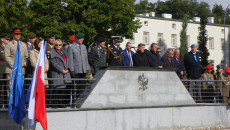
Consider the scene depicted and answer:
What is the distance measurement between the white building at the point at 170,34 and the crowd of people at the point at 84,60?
43694mm

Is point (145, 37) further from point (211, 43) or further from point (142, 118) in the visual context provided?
point (142, 118)

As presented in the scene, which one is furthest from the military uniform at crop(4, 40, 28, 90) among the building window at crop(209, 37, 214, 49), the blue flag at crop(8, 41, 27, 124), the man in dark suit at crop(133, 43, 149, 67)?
the building window at crop(209, 37, 214, 49)

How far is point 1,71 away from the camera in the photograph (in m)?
11.3

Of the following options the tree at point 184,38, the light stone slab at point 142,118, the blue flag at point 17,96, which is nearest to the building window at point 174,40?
the tree at point 184,38

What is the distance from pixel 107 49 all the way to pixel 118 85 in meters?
1.57

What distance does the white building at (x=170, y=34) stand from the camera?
6103 cm

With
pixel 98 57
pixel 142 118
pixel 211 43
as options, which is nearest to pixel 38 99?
pixel 142 118

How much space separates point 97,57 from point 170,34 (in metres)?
53.3

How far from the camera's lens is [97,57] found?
39.4 feet

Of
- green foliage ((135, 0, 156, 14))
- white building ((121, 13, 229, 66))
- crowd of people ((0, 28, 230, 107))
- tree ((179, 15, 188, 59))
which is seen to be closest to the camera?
crowd of people ((0, 28, 230, 107))

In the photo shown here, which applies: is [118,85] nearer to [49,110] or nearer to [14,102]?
[49,110]

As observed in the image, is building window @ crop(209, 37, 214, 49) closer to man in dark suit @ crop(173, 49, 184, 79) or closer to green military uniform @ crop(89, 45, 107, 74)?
man in dark suit @ crop(173, 49, 184, 79)

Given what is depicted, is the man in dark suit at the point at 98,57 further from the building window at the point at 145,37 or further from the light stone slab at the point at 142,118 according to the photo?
the building window at the point at 145,37

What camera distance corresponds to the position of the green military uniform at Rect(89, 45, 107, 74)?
12008 millimetres
